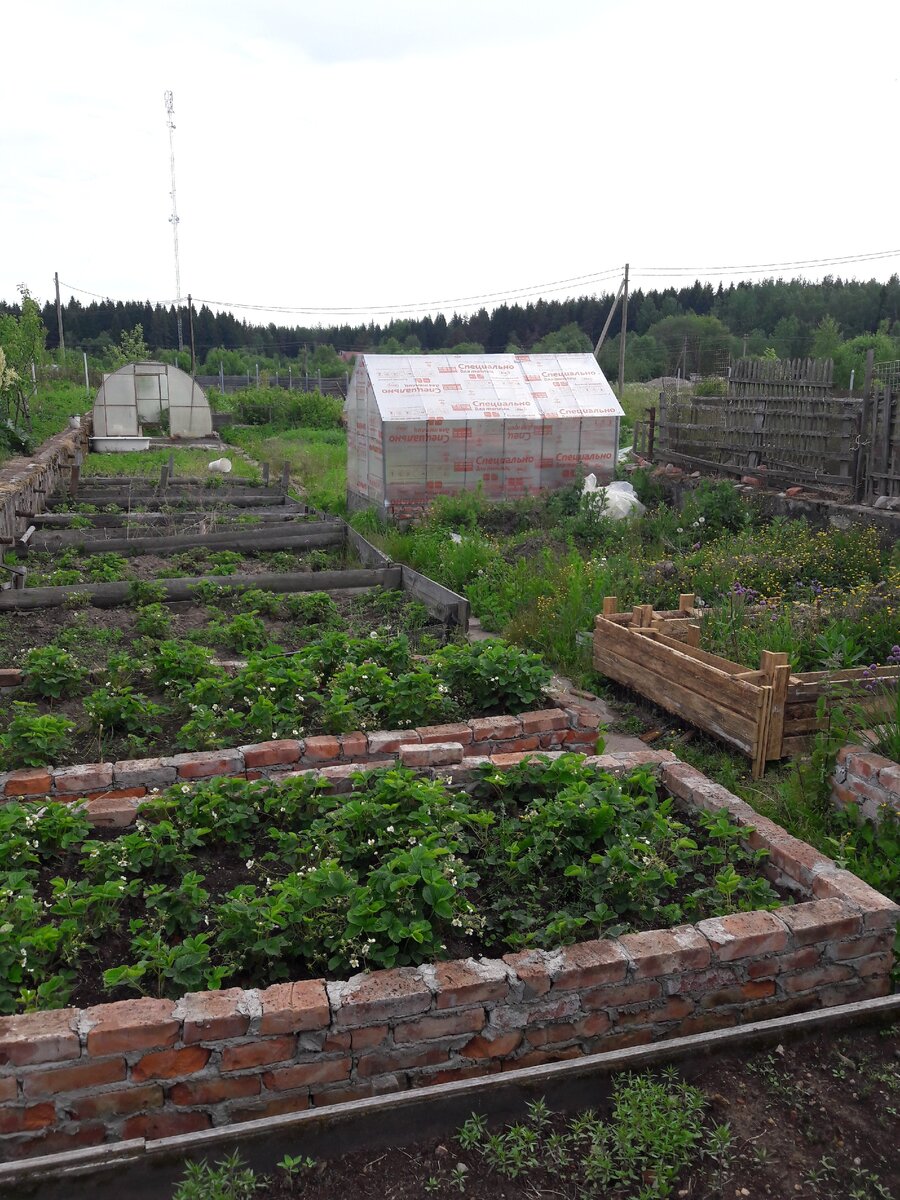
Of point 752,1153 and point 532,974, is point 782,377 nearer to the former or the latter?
point 532,974

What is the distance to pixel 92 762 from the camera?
4824 millimetres

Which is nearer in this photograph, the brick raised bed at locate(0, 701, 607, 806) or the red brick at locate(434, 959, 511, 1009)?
the red brick at locate(434, 959, 511, 1009)

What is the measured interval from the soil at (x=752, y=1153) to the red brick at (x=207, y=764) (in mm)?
2254

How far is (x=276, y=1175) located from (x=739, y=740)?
3.62 meters

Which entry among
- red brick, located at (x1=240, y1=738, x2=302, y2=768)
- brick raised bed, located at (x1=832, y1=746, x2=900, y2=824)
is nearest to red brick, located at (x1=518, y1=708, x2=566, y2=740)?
red brick, located at (x1=240, y1=738, x2=302, y2=768)

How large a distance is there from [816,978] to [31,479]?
569 inches

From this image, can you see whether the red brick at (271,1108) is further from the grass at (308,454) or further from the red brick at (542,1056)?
the grass at (308,454)

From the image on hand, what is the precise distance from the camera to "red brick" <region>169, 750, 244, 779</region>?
4500 millimetres

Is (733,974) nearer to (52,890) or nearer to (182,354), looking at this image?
(52,890)

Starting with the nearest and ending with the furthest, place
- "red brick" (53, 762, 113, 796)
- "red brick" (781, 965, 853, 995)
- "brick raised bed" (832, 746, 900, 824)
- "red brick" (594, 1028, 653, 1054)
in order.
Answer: "red brick" (594, 1028, 653, 1054), "red brick" (781, 965, 853, 995), "brick raised bed" (832, 746, 900, 824), "red brick" (53, 762, 113, 796)

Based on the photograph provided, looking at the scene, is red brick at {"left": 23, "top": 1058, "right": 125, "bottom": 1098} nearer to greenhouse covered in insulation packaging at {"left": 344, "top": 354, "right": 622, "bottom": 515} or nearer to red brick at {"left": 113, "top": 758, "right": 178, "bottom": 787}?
red brick at {"left": 113, "top": 758, "right": 178, "bottom": 787}

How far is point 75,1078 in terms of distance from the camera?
2.61 metres

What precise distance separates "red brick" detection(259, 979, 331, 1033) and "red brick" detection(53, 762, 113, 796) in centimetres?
199

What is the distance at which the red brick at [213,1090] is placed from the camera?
8.76 feet
